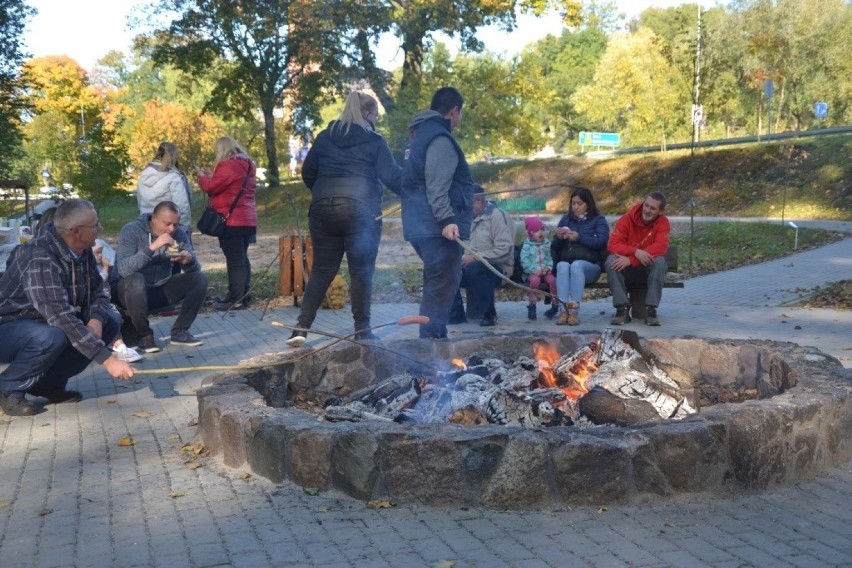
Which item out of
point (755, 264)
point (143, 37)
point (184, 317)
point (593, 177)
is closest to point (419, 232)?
point (184, 317)

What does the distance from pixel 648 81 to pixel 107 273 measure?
3570 cm

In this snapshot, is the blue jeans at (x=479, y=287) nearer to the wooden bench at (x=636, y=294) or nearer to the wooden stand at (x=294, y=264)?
the wooden bench at (x=636, y=294)

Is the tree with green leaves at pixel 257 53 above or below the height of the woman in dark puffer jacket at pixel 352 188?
above

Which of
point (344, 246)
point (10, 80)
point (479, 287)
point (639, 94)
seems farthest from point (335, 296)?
point (639, 94)

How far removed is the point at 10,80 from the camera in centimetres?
2489

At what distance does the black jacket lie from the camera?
8.02 metres

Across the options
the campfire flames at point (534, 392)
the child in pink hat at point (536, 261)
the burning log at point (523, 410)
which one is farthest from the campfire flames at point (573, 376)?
the child in pink hat at point (536, 261)

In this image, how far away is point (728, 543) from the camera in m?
4.14

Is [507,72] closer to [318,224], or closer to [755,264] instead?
[755,264]

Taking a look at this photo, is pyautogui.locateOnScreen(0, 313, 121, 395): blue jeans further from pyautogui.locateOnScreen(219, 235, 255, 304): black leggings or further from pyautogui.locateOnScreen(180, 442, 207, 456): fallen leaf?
pyautogui.locateOnScreen(219, 235, 255, 304): black leggings

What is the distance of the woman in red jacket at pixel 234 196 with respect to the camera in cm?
1126

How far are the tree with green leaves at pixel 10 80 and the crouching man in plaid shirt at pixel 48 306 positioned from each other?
19412 mm

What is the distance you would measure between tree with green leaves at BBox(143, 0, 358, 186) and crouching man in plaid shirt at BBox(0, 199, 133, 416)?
89.7 ft

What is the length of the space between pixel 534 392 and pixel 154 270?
14.2 feet
